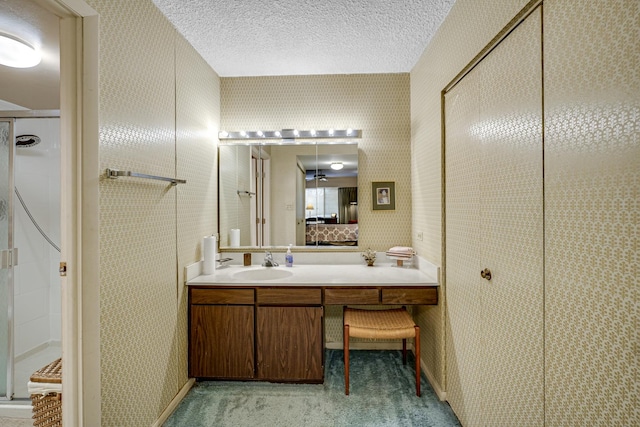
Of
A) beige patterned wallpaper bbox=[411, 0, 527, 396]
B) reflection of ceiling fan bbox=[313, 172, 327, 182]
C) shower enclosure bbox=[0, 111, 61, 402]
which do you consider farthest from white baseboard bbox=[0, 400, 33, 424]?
beige patterned wallpaper bbox=[411, 0, 527, 396]

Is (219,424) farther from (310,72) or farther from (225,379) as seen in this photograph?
(310,72)

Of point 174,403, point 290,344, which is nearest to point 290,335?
point 290,344

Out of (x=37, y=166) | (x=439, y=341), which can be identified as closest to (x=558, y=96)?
(x=439, y=341)

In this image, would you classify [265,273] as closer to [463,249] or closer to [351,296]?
[351,296]

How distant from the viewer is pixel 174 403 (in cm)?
193

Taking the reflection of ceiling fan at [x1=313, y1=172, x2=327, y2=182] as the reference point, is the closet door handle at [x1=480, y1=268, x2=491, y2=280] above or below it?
below

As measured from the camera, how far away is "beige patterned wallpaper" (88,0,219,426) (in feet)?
4.62

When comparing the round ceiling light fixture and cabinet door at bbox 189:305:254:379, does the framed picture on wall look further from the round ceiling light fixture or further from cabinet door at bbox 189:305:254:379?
the round ceiling light fixture

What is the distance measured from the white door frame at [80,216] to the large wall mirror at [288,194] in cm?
143

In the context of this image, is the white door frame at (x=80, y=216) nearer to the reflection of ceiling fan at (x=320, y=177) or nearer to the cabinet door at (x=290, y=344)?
the cabinet door at (x=290, y=344)

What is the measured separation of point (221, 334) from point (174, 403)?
47 centimetres

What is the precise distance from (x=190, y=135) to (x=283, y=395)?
194 cm

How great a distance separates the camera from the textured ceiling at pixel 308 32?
1.81m

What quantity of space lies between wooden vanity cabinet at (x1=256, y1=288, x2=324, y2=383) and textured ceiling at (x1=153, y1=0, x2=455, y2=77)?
1765 mm
